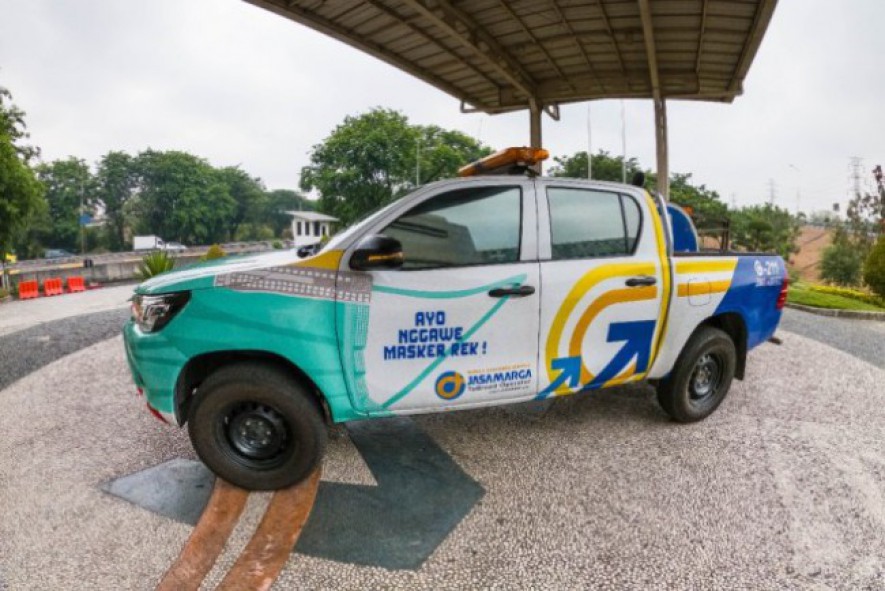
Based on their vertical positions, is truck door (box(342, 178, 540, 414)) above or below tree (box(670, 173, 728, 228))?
below

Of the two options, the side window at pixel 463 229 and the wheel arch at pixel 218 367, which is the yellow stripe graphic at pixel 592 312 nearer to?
Result: the side window at pixel 463 229

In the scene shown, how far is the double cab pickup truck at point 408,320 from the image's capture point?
2.63 metres

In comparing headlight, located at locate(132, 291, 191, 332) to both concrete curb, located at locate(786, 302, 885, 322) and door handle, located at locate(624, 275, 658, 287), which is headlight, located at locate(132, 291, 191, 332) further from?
concrete curb, located at locate(786, 302, 885, 322)

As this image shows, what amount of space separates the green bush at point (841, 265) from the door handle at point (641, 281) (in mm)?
30505

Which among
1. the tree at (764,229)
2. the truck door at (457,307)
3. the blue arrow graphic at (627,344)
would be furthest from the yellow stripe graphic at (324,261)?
the tree at (764,229)

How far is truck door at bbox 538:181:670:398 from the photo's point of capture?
307 centimetres

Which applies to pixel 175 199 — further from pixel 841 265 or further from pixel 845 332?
pixel 845 332

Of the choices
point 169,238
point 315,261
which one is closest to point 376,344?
point 315,261

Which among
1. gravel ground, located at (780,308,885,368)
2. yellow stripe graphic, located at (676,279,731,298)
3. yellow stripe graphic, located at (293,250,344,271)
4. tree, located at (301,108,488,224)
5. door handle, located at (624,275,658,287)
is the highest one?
tree, located at (301,108,488,224)

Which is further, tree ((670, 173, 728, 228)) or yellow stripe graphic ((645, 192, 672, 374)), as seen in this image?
tree ((670, 173, 728, 228))

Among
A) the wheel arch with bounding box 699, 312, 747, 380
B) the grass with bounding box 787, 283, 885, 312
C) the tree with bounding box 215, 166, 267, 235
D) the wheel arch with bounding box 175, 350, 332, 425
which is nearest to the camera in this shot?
the wheel arch with bounding box 175, 350, 332, 425

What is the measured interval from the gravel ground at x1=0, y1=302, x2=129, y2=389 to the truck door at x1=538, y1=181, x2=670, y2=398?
4991mm

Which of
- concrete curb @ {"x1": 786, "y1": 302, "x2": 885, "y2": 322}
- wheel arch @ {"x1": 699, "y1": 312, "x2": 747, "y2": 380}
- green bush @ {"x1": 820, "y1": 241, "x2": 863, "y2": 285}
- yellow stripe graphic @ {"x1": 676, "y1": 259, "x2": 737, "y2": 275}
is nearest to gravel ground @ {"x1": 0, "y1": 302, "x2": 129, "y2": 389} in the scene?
yellow stripe graphic @ {"x1": 676, "y1": 259, "x2": 737, "y2": 275}

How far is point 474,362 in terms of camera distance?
9.52 feet
